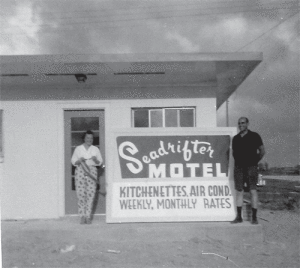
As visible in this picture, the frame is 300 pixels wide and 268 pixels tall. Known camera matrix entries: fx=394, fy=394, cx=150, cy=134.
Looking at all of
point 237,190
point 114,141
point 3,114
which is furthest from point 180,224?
point 3,114

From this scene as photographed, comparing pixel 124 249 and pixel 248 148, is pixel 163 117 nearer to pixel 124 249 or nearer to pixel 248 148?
pixel 248 148

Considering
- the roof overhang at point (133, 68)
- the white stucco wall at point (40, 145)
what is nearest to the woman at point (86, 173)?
the white stucco wall at point (40, 145)

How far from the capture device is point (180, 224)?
246 inches

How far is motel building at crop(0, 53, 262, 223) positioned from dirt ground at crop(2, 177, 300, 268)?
0.41m

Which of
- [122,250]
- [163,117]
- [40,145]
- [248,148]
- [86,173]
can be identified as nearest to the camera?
[122,250]

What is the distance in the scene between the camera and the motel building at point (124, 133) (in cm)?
626

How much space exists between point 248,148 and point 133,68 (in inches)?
85.6

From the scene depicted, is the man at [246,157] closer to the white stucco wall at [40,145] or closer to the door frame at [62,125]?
the white stucco wall at [40,145]

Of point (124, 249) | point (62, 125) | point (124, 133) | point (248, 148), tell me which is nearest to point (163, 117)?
point (124, 133)

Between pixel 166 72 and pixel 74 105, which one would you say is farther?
pixel 74 105

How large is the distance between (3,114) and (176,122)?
10.6ft

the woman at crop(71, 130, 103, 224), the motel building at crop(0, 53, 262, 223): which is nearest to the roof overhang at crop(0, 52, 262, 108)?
the motel building at crop(0, 53, 262, 223)

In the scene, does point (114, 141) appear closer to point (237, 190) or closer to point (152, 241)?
point (152, 241)

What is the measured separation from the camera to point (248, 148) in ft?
19.6
